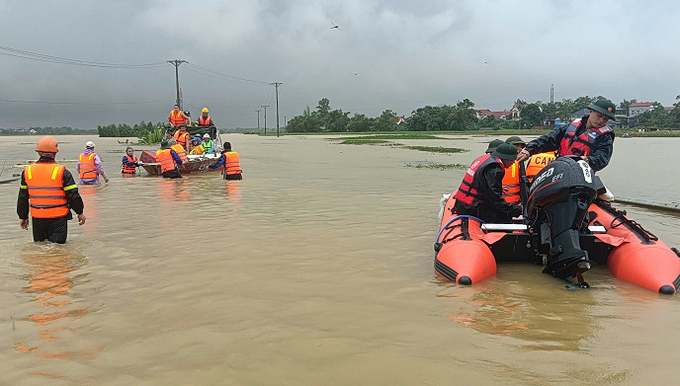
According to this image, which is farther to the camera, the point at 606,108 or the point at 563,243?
the point at 606,108

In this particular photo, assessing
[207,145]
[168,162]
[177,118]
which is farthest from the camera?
[177,118]

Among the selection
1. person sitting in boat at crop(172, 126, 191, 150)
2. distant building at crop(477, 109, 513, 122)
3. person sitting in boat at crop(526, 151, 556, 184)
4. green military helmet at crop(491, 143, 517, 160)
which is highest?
distant building at crop(477, 109, 513, 122)

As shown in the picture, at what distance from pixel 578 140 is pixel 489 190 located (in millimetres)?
1345

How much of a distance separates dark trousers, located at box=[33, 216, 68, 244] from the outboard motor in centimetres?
557

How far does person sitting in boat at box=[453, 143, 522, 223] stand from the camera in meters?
5.62

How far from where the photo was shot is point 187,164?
15477 mm

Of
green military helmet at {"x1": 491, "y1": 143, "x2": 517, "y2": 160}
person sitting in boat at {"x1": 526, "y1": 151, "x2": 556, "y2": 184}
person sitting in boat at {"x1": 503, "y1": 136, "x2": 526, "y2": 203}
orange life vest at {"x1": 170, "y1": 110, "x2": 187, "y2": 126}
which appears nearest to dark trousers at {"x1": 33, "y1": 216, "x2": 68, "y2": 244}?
green military helmet at {"x1": 491, "y1": 143, "x2": 517, "y2": 160}

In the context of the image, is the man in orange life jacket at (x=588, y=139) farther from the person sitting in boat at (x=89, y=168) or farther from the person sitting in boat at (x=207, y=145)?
the person sitting in boat at (x=207, y=145)

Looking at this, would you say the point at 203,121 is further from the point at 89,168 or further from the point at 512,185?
the point at 512,185

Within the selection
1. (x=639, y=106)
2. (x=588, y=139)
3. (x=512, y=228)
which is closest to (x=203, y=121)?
(x=588, y=139)

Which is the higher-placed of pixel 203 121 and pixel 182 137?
pixel 203 121

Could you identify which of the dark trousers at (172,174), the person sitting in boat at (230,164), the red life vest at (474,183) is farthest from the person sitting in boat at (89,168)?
the red life vest at (474,183)

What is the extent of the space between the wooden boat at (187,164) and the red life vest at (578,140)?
11.8 metres

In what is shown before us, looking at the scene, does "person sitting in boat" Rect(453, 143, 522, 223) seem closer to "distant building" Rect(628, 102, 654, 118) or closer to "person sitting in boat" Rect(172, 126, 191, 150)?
"person sitting in boat" Rect(172, 126, 191, 150)
